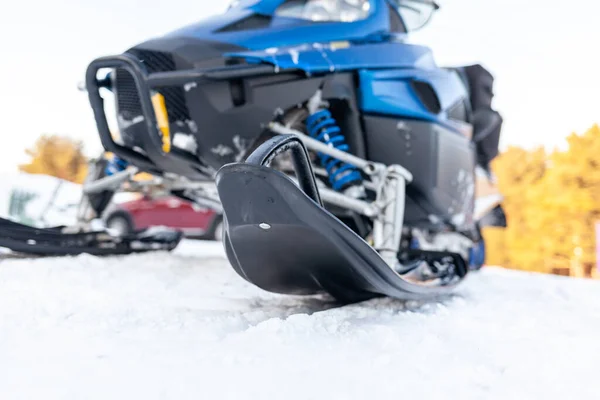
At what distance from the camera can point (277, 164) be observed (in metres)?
2.95

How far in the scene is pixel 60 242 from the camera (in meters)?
3.11

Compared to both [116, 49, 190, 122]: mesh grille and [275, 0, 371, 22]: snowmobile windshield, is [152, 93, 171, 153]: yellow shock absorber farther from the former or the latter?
[275, 0, 371, 22]: snowmobile windshield

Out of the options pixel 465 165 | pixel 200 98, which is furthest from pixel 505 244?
pixel 200 98

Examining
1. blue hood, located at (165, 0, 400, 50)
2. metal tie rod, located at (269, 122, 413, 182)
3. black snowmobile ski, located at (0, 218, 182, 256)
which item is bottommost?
black snowmobile ski, located at (0, 218, 182, 256)

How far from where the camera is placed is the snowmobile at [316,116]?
1920mm

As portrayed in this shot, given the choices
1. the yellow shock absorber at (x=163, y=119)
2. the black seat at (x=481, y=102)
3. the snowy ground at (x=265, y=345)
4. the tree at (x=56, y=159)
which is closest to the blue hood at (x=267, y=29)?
the yellow shock absorber at (x=163, y=119)

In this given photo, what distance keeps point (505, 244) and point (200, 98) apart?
83.2ft

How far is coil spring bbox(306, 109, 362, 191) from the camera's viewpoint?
101 inches

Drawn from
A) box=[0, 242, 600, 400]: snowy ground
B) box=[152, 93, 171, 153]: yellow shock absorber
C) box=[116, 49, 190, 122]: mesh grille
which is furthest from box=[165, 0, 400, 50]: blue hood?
box=[0, 242, 600, 400]: snowy ground

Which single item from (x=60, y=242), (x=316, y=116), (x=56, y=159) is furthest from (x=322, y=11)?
(x=56, y=159)

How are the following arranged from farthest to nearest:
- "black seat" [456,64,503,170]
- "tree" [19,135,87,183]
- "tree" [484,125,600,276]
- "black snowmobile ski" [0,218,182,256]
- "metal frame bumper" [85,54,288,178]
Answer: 1. "tree" [19,135,87,183]
2. "tree" [484,125,600,276]
3. "black seat" [456,64,503,170]
4. "black snowmobile ski" [0,218,182,256]
5. "metal frame bumper" [85,54,288,178]

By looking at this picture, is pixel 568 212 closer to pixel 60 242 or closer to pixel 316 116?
pixel 316 116

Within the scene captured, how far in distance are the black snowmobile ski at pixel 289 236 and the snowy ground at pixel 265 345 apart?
142mm

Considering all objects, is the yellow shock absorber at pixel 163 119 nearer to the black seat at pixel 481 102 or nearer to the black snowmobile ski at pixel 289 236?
the black snowmobile ski at pixel 289 236
